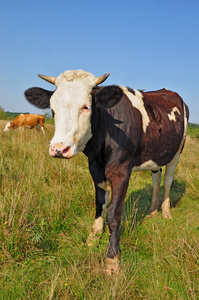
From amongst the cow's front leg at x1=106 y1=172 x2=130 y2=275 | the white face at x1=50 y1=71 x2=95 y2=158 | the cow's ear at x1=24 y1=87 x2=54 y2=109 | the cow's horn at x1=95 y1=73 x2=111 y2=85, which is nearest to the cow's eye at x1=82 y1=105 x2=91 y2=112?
the white face at x1=50 y1=71 x2=95 y2=158

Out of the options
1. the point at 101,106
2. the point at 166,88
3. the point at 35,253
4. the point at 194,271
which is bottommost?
the point at 35,253

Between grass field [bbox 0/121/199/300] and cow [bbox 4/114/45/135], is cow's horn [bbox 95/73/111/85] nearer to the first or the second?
grass field [bbox 0/121/199/300]

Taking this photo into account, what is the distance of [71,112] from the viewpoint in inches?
108

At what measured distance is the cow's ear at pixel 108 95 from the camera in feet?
9.78

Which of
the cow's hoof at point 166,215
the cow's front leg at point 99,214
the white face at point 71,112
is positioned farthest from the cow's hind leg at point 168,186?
the white face at point 71,112

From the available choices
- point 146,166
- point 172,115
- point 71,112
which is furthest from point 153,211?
point 71,112

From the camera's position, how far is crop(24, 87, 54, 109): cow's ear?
11.2ft

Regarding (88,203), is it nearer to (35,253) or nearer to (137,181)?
(35,253)

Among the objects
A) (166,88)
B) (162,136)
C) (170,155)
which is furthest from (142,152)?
(166,88)

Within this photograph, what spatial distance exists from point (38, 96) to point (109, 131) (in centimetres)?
101

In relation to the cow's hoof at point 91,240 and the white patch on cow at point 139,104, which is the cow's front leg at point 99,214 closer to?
the cow's hoof at point 91,240

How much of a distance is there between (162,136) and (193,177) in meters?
2.41

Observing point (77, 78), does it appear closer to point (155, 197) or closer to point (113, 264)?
point (113, 264)

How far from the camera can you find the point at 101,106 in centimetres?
318
